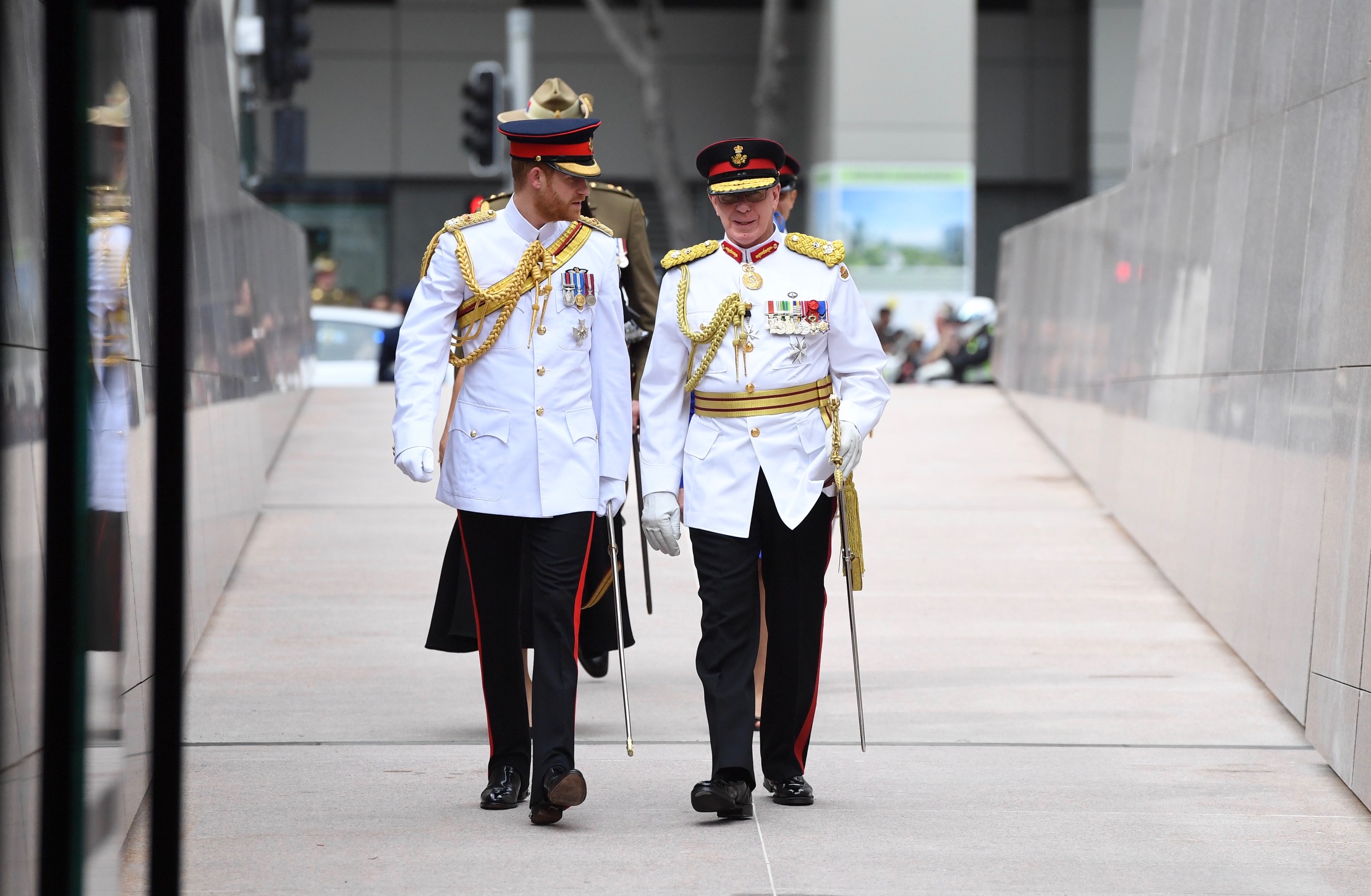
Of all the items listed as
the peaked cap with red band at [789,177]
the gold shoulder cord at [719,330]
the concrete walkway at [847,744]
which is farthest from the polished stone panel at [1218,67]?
the gold shoulder cord at [719,330]

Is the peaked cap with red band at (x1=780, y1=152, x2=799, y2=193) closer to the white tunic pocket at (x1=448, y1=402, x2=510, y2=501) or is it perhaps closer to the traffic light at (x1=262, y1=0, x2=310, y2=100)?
the white tunic pocket at (x1=448, y1=402, x2=510, y2=501)

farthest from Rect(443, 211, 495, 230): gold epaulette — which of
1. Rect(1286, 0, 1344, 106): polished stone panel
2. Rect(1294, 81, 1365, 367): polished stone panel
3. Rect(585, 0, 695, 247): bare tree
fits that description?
Rect(585, 0, 695, 247): bare tree

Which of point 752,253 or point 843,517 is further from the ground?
point 752,253

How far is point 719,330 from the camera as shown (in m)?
5.44

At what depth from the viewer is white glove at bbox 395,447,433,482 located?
Result: 5102mm

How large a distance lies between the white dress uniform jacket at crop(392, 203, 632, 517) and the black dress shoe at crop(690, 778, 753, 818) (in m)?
0.89

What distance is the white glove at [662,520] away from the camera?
539 centimetres

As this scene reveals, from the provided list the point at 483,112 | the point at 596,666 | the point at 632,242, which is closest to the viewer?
the point at 632,242

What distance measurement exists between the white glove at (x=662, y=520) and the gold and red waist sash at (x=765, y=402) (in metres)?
0.30

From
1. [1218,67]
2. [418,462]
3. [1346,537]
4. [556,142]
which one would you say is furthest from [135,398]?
[1218,67]

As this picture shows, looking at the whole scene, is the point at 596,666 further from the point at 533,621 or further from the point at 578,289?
the point at 578,289

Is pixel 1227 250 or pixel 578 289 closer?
pixel 578 289

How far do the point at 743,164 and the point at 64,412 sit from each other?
3.12 m

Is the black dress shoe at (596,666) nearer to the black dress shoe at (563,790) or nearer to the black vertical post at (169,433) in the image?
the black dress shoe at (563,790)
